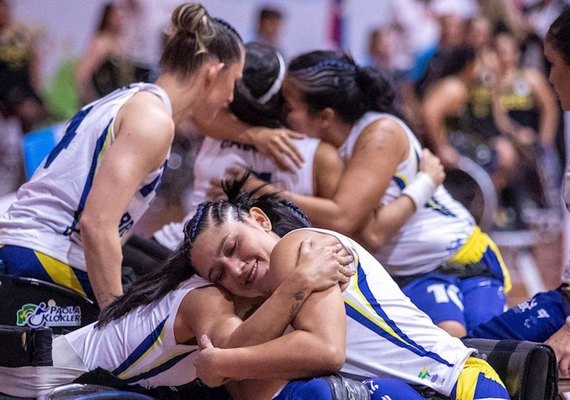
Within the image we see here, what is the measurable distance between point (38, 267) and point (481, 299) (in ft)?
5.08

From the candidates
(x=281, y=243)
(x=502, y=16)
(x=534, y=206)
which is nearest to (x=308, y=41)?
(x=502, y=16)

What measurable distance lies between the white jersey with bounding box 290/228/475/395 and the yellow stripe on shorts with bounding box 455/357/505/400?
0.06 feet

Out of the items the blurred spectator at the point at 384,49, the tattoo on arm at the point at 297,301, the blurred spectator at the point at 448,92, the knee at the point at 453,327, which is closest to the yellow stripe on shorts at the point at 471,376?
the tattoo on arm at the point at 297,301

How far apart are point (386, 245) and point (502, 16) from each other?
7.09 m

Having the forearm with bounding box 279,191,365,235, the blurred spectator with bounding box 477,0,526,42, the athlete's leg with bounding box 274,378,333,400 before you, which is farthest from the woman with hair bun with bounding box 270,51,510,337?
the blurred spectator with bounding box 477,0,526,42

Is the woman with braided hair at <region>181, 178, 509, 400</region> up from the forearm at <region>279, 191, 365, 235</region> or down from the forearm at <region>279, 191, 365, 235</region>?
up

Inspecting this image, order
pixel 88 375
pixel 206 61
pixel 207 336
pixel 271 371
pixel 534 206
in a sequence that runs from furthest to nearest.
A: pixel 534 206
pixel 206 61
pixel 88 375
pixel 207 336
pixel 271 371

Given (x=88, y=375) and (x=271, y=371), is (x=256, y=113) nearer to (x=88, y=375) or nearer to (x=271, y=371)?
(x=88, y=375)

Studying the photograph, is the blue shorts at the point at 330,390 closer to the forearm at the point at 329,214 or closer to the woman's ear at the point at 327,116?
the forearm at the point at 329,214

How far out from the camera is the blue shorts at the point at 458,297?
359cm

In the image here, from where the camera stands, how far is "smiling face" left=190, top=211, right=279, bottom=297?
8.49 ft

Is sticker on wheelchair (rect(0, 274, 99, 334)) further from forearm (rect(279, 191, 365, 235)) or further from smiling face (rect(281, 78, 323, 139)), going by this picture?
smiling face (rect(281, 78, 323, 139))

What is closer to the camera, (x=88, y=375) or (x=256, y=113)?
(x=88, y=375)

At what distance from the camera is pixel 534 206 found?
957 cm
